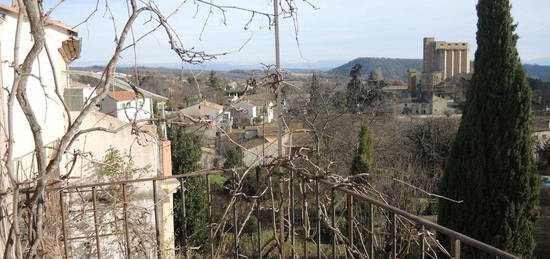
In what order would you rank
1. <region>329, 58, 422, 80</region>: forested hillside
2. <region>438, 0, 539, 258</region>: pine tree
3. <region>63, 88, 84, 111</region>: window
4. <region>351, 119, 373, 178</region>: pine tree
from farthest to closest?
<region>329, 58, 422, 80</region>: forested hillside < <region>351, 119, 373, 178</region>: pine tree < <region>438, 0, 539, 258</region>: pine tree < <region>63, 88, 84, 111</region>: window

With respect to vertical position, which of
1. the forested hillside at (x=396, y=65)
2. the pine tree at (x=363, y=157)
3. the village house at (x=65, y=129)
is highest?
the forested hillside at (x=396, y=65)

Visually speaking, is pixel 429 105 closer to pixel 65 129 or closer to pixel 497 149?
pixel 497 149

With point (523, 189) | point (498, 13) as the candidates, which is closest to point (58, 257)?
point (523, 189)

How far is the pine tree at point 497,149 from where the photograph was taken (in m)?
8.13

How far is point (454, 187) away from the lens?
29.3 ft

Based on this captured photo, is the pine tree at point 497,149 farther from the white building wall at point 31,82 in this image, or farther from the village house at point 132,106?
the white building wall at point 31,82

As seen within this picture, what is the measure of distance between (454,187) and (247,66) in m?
7.47

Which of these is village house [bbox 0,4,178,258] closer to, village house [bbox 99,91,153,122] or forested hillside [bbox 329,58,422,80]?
village house [bbox 99,91,153,122]

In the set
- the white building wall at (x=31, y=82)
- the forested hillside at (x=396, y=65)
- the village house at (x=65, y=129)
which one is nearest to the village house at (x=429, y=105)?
the forested hillside at (x=396, y=65)

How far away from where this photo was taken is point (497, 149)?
825 cm

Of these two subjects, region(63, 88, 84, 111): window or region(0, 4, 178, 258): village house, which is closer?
region(0, 4, 178, 258): village house

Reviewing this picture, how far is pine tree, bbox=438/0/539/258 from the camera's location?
8133mm

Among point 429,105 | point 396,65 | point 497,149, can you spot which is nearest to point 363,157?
point 497,149

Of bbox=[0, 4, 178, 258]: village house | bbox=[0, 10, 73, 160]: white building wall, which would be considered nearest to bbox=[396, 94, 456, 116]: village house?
bbox=[0, 4, 178, 258]: village house
